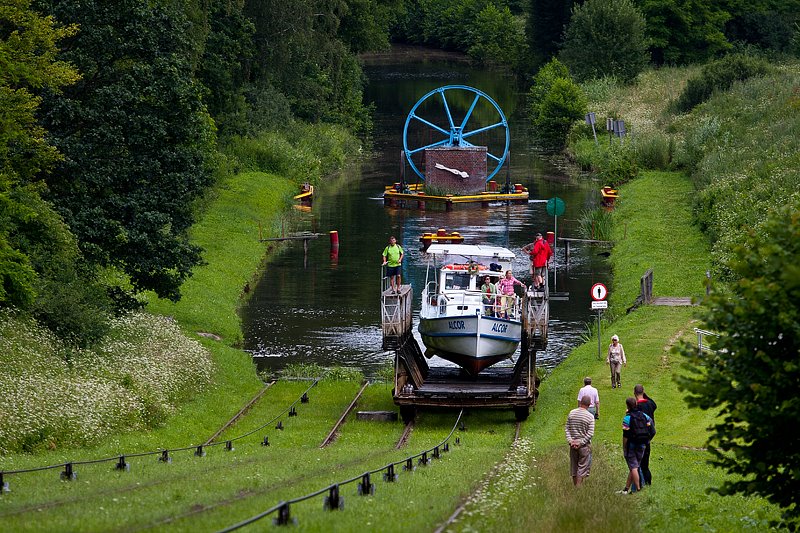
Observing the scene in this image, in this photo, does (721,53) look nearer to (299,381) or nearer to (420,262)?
(420,262)

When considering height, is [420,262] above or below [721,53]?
below

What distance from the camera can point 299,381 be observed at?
34.1 metres

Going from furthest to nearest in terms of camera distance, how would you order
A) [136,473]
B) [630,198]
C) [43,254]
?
[630,198] → [43,254] → [136,473]

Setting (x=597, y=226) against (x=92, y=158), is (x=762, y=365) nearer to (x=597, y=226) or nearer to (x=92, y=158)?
(x=92, y=158)

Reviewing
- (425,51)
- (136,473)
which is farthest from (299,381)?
(425,51)

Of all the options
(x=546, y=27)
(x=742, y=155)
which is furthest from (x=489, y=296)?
(x=546, y=27)

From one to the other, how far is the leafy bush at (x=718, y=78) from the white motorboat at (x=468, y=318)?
53.6 m

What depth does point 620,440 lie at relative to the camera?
25578 millimetres

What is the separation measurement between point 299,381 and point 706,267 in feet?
57.8

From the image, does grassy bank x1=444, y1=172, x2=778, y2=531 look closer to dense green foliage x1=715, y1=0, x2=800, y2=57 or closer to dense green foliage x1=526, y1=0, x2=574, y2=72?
dense green foliage x1=715, y1=0, x2=800, y2=57

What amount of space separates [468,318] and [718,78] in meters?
59.7

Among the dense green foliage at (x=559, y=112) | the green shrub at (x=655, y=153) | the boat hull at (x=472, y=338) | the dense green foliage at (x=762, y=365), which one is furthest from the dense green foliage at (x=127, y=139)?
the dense green foliage at (x=559, y=112)

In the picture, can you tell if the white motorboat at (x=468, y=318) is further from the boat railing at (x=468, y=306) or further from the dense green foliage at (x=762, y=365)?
the dense green foliage at (x=762, y=365)

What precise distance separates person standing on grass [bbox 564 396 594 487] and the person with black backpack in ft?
1.96
